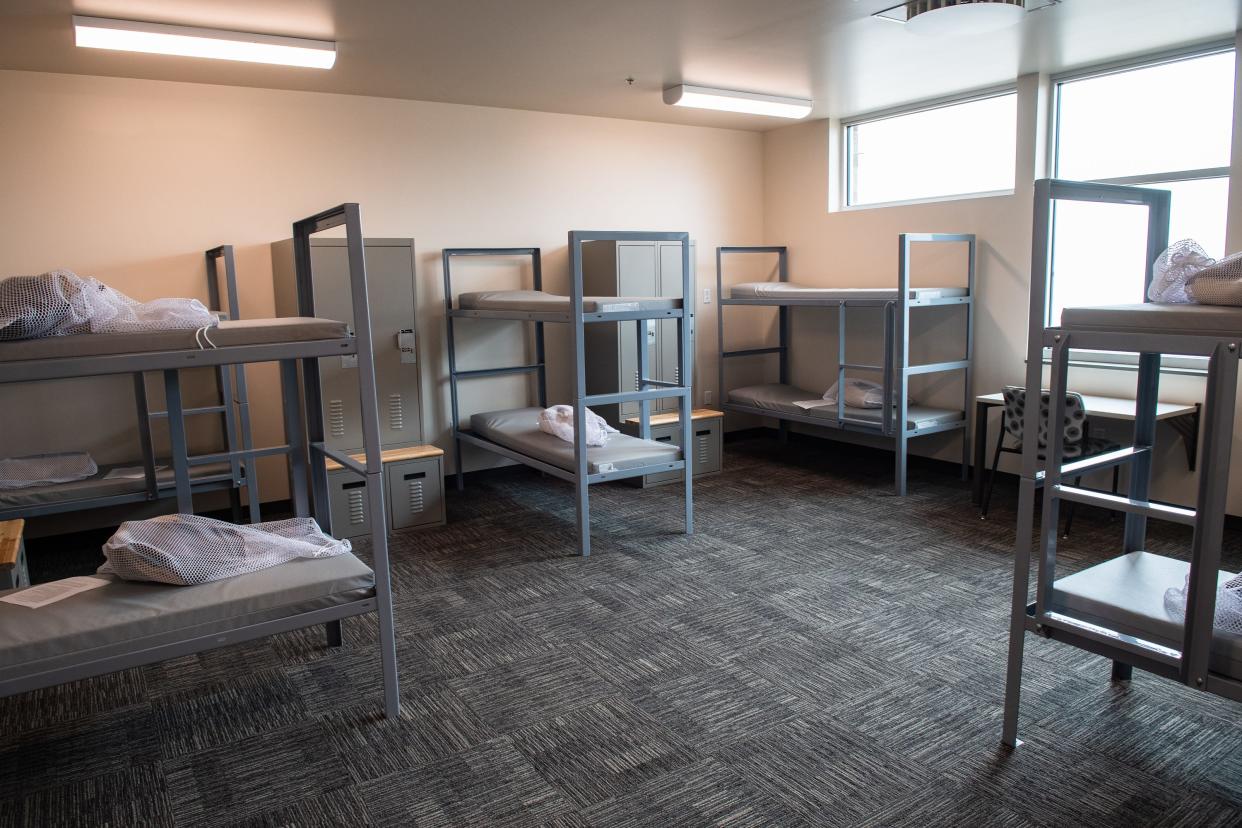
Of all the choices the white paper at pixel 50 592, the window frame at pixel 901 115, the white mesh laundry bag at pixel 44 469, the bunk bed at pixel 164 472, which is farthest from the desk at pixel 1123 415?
the white mesh laundry bag at pixel 44 469

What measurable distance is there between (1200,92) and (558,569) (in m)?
4.28

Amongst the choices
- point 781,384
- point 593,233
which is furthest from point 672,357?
point 593,233

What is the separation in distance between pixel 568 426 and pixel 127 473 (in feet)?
7.80

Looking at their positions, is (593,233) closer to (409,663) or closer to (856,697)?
(409,663)

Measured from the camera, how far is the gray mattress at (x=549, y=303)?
4324mm

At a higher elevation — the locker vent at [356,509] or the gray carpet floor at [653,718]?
the locker vent at [356,509]

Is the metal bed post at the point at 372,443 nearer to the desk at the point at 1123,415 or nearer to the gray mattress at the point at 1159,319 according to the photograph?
the gray mattress at the point at 1159,319

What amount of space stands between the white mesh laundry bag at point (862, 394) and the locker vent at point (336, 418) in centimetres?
330

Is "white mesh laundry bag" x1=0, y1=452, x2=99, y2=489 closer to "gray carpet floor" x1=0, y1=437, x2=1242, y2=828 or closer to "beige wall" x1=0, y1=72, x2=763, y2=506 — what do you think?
"beige wall" x1=0, y1=72, x2=763, y2=506

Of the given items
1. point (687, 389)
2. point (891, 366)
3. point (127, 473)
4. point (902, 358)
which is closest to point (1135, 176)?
point (902, 358)

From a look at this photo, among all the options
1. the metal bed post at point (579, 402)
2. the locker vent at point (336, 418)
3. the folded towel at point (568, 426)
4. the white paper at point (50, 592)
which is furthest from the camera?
the locker vent at point (336, 418)

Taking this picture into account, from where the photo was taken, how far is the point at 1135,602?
2271mm

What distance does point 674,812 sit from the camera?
229 centimetres

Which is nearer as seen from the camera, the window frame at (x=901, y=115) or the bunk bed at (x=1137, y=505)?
the bunk bed at (x=1137, y=505)
